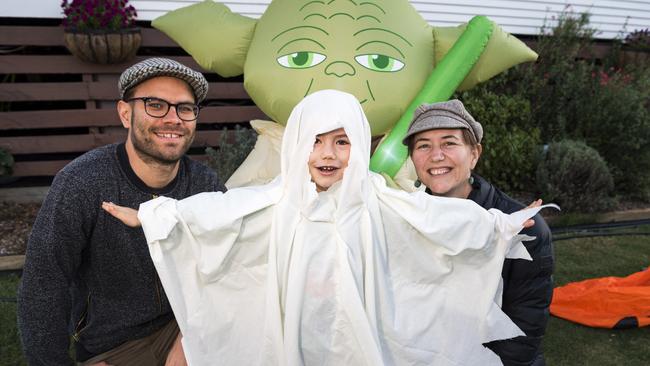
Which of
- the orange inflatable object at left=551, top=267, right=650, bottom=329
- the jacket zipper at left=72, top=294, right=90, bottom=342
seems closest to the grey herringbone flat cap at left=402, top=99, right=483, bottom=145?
the jacket zipper at left=72, top=294, right=90, bottom=342

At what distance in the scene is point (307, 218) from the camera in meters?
1.94

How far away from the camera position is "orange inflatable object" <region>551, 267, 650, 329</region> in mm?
3703

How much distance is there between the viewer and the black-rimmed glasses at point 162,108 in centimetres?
210

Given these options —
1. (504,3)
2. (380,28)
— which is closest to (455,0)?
(504,3)

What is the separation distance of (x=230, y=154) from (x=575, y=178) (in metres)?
3.90

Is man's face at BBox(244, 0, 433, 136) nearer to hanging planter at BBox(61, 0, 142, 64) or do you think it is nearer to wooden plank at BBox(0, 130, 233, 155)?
hanging planter at BBox(61, 0, 142, 64)

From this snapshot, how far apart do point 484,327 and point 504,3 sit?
586 centimetres

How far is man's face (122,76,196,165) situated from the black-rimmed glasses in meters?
0.01

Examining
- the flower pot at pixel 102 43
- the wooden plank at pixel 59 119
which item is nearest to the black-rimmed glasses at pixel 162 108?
the flower pot at pixel 102 43

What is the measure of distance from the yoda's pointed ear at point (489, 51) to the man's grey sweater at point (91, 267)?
193 centimetres

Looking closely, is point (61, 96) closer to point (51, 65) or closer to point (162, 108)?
point (51, 65)

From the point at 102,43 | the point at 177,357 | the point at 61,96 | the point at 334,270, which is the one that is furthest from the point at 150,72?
the point at 61,96

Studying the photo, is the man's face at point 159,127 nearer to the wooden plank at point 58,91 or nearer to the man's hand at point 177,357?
the man's hand at point 177,357

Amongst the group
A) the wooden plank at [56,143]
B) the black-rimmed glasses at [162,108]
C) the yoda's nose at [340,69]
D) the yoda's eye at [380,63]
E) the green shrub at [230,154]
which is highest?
the yoda's eye at [380,63]
